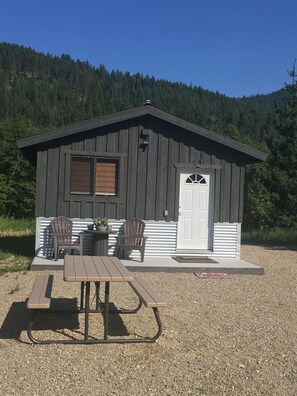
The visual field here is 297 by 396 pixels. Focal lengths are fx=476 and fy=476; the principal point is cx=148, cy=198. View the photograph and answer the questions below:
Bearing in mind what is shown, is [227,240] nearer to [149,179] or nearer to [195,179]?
[195,179]

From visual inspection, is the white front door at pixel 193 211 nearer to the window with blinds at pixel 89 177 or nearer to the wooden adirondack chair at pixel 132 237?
the wooden adirondack chair at pixel 132 237

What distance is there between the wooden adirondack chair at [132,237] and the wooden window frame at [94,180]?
2.00 feet

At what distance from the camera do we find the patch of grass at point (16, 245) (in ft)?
31.1

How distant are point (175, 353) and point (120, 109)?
5539cm

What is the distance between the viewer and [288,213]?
17.6 metres

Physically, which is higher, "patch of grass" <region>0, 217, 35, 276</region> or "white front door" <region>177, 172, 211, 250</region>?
"white front door" <region>177, 172, 211, 250</region>

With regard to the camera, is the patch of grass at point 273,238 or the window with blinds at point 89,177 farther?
the patch of grass at point 273,238

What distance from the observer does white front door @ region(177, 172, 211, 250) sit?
1073 cm

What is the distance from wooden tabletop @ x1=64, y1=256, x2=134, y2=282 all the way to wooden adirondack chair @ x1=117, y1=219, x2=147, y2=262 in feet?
12.4

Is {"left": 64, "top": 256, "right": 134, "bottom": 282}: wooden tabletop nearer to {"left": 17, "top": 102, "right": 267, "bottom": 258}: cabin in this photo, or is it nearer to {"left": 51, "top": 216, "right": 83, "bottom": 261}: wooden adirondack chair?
{"left": 51, "top": 216, "right": 83, "bottom": 261}: wooden adirondack chair

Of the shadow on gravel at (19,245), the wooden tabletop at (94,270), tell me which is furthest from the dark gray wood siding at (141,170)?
the wooden tabletop at (94,270)

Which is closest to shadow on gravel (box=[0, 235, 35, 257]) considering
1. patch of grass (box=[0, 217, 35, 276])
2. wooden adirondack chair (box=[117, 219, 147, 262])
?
patch of grass (box=[0, 217, 35, 276])

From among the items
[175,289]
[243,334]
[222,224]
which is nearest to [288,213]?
[222,224]

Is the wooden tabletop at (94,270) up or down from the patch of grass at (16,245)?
up
